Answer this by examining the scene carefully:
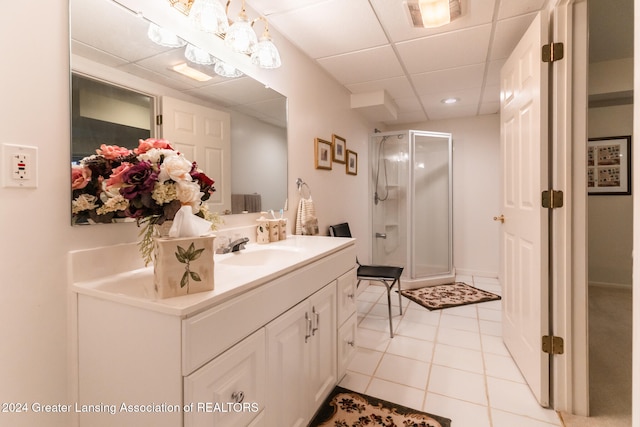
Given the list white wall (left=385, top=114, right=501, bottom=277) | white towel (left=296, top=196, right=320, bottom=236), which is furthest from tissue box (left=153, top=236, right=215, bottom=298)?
white wall (left=385, top=114, right=501, bottom=277)

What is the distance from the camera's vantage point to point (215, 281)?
40.4 inches

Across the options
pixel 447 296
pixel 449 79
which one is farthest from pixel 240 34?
pixel 447 296

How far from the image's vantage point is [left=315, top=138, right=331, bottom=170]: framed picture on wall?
2541 millimetres

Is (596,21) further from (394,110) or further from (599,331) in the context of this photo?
(599,331)

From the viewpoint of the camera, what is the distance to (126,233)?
117cm

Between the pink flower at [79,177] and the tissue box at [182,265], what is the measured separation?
15.2 inches

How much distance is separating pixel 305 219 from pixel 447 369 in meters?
1.34

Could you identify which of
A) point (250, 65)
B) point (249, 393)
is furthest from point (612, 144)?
point (249, 393)

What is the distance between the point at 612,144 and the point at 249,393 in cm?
453

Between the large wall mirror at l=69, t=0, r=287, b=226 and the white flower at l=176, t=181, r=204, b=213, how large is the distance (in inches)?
15.9

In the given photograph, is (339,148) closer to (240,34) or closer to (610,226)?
(240,34)

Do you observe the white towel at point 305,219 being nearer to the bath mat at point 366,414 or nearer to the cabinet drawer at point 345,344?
the cabinet drawer at point 345,344

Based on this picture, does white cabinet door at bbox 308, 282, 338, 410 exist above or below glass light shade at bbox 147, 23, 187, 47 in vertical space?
below

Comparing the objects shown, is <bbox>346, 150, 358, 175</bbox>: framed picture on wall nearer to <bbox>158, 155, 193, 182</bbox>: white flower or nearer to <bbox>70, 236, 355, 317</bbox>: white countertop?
<bbox>70, 236, 355, 317</bbox>: white countertop
